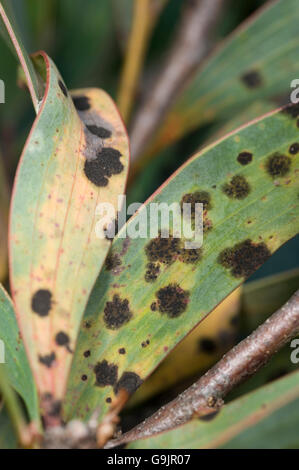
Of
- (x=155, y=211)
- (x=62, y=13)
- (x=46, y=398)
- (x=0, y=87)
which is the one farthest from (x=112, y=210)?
(x=62, y=13)

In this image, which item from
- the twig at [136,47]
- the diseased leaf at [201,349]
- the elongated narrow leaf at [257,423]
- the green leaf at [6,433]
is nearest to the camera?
the elongated narrow leaf at [257,423]

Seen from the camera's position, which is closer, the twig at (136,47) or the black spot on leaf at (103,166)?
the black spot on leaf at (103,166)

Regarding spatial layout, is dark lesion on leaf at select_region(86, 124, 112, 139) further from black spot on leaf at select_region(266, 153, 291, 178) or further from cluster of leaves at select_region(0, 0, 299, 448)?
black spot on leaf at select_region(266, 153, 291, 178)

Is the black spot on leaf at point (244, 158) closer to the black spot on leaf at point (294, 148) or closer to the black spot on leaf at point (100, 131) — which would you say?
the black spot on leaf at point (294, 148)

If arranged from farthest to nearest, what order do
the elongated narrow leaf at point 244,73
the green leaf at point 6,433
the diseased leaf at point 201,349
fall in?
the elongated narrow leaf at point 244,73 → the diseased leaf at point 201,349 → the green leaf at point 6,433

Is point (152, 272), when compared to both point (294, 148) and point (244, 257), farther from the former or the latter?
point (294, 148)

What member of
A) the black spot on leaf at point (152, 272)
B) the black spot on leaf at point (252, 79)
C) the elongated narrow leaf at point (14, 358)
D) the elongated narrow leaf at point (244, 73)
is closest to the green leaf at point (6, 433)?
the elongated narrow leaf at point (14, 358)
